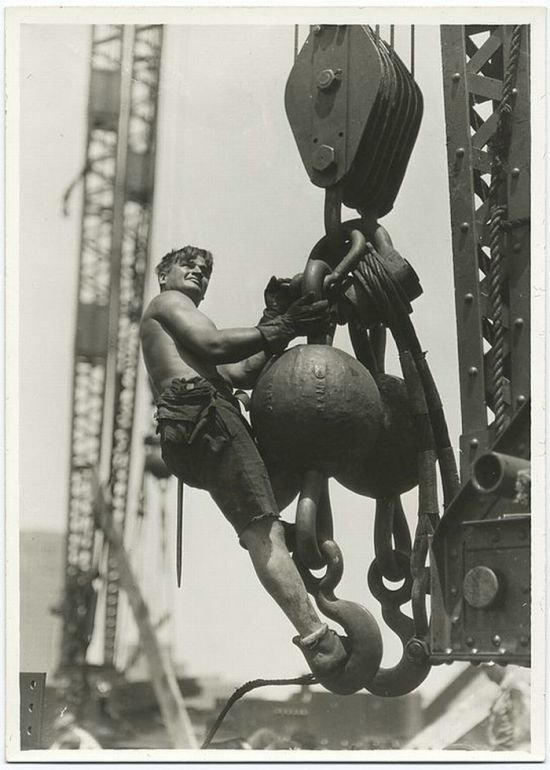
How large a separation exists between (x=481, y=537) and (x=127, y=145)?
28.9ft

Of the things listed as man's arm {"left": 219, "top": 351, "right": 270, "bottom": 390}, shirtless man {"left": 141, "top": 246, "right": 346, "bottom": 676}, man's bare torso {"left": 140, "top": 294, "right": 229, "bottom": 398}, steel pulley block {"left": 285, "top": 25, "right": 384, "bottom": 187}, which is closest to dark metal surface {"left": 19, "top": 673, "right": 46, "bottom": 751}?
shirtless man {"left": 141, "top": 246, "right": 346, "bottom": 676}

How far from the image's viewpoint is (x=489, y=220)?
6.23m

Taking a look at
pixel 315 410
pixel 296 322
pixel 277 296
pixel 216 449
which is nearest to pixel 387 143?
pixel 277 296

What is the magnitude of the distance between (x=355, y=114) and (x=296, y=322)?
4.03 ft

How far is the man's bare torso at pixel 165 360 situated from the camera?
20.6 feet

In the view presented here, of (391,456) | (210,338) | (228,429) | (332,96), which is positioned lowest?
(391,456)

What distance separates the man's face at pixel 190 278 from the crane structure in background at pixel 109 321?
446 cm

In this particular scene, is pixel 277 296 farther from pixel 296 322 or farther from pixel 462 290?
pixel 462 290

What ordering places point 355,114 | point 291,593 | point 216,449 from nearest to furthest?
point 291,593, point 216,449, point 355,114

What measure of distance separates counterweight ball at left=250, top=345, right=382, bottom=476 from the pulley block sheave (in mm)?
1077

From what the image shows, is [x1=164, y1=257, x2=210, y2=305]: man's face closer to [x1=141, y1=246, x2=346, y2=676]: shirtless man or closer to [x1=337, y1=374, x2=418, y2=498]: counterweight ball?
[x1=141, y1=246, x2=346, y2=676]: shirtless man

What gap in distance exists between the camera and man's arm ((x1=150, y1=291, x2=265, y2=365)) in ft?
20.3
